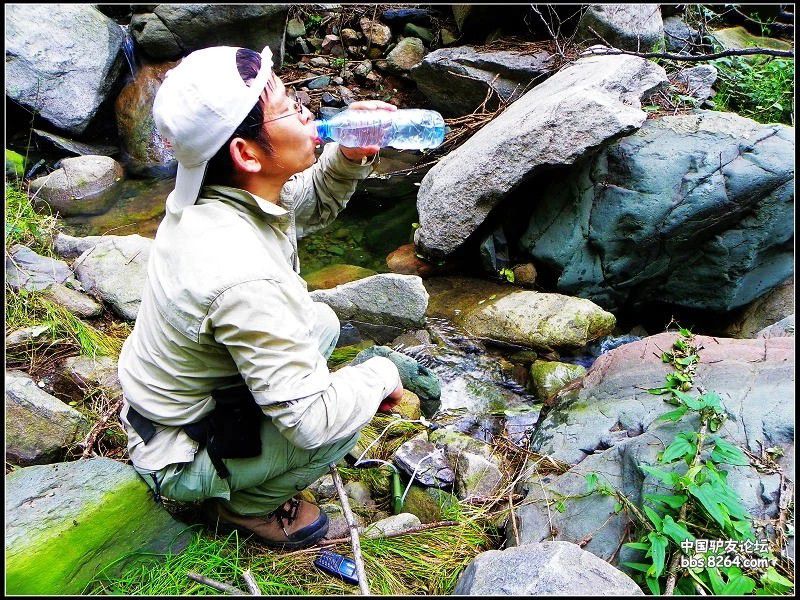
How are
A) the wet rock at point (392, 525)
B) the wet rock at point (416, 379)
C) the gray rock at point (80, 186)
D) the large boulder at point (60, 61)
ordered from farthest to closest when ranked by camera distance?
the large boulder at point (60, 61)
the gray rock at point (80, 186)
the wet rock at point (416, 379)
the wet rock at point (392, 525)

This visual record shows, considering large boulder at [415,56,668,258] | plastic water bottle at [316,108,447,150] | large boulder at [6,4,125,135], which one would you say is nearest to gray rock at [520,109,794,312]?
large boulder at [415,56,668,258]

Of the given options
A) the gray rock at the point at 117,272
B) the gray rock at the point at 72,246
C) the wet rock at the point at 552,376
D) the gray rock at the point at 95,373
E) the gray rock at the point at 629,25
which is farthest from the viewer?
the gray rock at the point at 629,25

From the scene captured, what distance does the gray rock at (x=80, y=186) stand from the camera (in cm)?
654

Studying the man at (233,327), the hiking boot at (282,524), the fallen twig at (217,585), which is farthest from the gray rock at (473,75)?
the fallen twig at (217,585)

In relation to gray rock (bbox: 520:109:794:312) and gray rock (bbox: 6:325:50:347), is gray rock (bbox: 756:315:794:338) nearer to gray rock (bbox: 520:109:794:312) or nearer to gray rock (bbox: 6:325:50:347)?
gray rock (bbox: 520:109:794:312)

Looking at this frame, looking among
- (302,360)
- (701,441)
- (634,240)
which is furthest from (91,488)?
(634,240)

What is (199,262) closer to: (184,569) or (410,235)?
(184,569)

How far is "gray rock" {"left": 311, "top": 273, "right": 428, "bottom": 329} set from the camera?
455cm

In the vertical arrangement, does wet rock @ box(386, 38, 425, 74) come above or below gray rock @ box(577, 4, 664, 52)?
below

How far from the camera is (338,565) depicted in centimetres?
244

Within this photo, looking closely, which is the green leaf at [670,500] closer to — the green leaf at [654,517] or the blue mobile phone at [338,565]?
the green leaf at [654,517]

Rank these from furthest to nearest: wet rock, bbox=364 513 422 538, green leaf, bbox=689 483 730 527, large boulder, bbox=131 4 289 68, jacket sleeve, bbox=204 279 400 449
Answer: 1. large boulder, bbox=131 4 289 68
2. wet rock, bbox=364 513 422 538
3. green leaf, bbox=689 483 730 527
4. jacket sleeve, bbox=204 279 400 449

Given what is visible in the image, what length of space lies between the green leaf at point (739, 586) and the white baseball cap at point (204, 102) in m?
2.05

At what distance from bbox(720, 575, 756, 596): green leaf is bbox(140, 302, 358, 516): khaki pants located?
52.5 inches
